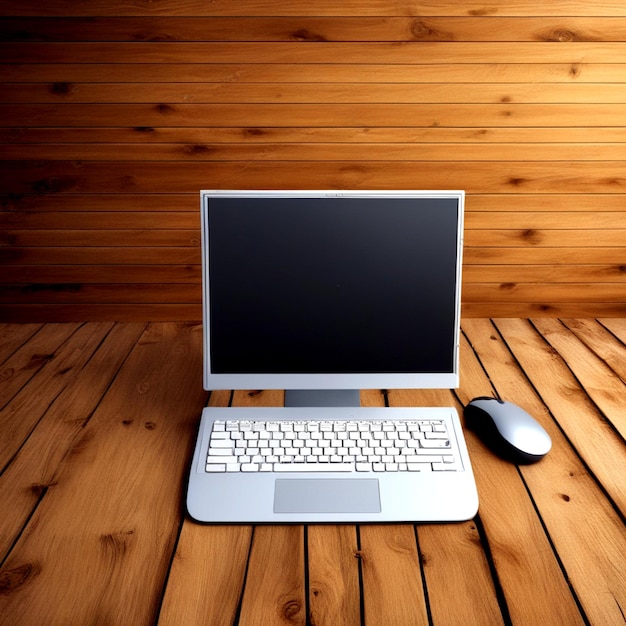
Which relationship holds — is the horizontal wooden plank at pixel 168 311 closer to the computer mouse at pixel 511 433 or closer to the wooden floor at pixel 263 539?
the wooden floor at pixel 263 539

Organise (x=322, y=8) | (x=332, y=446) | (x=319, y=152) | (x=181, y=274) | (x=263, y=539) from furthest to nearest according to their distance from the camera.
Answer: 1. (x=181, y=274)
2. (x=319, y=152)
3. (x=322, y=8)
4. (x=332, y=446)
5. (x=263, y=539)

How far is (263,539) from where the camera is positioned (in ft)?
2.98

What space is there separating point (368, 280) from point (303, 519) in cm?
41

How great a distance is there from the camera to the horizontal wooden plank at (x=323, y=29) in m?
1.66

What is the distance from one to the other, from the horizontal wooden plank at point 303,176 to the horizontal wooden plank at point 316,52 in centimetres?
27

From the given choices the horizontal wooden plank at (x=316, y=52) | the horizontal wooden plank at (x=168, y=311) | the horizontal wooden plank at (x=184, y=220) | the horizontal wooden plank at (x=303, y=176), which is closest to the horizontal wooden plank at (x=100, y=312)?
the horizontal wooden plank at (x=168, y=311)

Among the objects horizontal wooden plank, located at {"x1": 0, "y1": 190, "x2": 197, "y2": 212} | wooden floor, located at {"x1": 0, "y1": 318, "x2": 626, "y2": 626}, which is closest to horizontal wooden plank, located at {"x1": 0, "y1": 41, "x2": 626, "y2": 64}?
horizontal wooden plank, located at {"x1": 0, "y1": 190, "x2": 197, "y2": 212}

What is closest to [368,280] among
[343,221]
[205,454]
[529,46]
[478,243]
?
[343,221]

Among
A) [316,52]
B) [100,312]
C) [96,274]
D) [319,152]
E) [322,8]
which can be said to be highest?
[322,8]

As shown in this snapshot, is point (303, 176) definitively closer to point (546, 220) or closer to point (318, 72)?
point (318, 72)

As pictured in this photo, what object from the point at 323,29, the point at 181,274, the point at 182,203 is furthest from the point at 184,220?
the point at 323,29

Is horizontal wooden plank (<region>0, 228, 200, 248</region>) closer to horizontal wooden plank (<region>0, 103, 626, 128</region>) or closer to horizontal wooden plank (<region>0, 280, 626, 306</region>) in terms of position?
horizontal wooden plank (<region>0, 280, 626, 306</region>)

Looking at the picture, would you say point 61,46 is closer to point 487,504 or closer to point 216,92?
point 216,92

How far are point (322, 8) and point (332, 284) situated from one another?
3.12 feet
